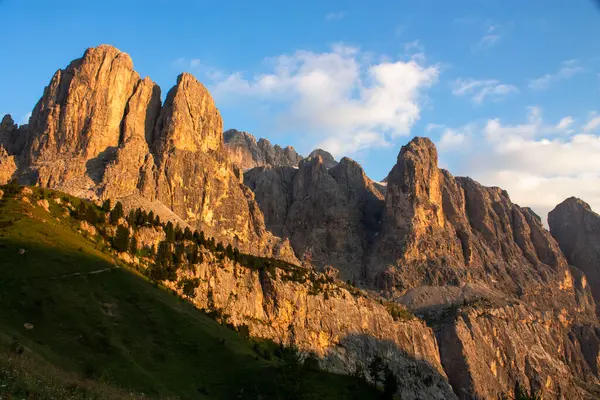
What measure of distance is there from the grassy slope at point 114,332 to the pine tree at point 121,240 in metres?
16.7

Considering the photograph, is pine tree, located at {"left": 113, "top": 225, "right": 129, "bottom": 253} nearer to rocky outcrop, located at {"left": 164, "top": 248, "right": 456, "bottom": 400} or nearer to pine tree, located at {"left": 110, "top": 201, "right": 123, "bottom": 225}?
pine tree, located at {"left": 110, "top": 201, "right": 123, "bottom": 225}

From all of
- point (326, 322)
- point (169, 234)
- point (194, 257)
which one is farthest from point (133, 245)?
point (326, 322)

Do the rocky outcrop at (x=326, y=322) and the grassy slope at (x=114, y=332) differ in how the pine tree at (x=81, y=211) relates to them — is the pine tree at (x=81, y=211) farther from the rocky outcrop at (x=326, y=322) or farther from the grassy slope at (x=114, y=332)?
the rocky outcrop at (x=326, y=322)

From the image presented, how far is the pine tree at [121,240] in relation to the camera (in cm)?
11669

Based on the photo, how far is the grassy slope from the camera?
2383 inches

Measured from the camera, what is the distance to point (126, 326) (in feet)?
248

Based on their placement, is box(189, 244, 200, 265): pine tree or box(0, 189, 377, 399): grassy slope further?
box(189, 244, 200, 265): pine tree

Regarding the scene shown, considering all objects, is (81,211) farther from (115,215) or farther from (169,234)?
(169,234)

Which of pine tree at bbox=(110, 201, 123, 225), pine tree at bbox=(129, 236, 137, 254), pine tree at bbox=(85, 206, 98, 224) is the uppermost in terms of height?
pine tree at bbox=(110, 201, 123, 225)

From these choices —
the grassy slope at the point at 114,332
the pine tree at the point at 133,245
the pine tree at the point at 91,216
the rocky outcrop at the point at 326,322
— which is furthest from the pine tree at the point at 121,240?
the grassy slope at the point at 114,332

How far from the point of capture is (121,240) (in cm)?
11844

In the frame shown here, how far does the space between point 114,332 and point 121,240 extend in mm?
49593

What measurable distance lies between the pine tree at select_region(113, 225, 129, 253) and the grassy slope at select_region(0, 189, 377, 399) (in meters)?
16.7

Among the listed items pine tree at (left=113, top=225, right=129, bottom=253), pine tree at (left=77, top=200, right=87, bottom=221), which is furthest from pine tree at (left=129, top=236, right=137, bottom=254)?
Answer: pine tree at (left=77, top=200, right=87, bottom=221)
